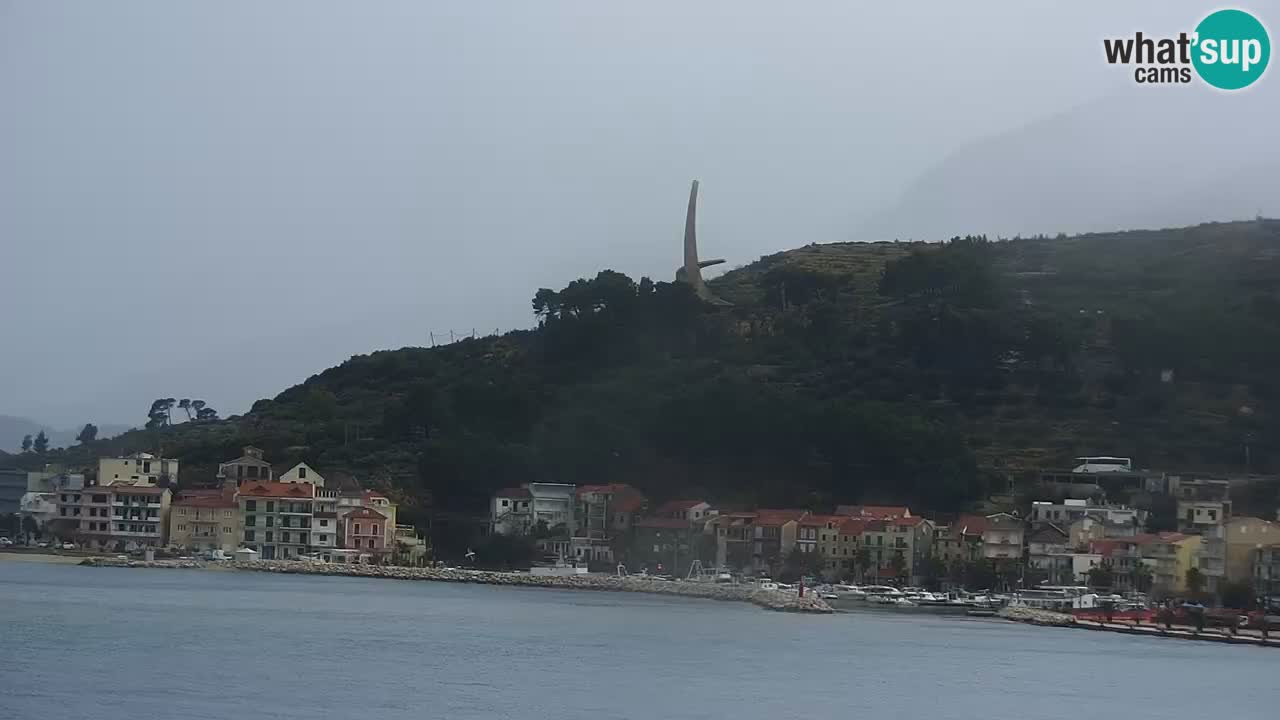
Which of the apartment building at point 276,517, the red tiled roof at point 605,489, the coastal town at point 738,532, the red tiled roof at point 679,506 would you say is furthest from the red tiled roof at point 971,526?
the apartment building at point 276,517

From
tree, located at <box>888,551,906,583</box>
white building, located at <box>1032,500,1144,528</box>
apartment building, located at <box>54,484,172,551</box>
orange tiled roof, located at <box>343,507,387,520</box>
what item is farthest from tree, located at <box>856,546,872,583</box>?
A: apartment building, located at <box>54,484,172,551</box>

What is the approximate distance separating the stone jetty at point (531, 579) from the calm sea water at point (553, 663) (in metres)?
4.05

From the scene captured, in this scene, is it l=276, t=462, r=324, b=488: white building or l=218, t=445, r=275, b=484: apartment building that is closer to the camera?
l=276, t=462, r=324, b=488: white building

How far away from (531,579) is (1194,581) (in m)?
21.8

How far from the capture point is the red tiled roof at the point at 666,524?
68875 millimetres

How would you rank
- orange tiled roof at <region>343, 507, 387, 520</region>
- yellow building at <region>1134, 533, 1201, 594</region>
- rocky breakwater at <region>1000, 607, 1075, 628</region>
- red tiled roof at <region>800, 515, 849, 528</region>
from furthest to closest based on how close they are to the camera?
orange tiled roof at <region>343, 507, 387, 520</region> → red tiled roof at <region>800, 515, 849, 528</region> → yellow building at <region>1134, 533, 1201, 594</region> → rocky breakwater at <region>1000, 607, 1075, 628</region>

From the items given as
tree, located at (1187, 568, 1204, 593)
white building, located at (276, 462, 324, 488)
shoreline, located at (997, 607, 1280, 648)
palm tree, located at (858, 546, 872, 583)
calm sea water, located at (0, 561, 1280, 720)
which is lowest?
calm sea water, located at (0, 561, 1280, 720)

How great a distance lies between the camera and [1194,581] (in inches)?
2376

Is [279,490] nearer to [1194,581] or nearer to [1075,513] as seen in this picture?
[1075,513]

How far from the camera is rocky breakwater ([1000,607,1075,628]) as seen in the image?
183 ft

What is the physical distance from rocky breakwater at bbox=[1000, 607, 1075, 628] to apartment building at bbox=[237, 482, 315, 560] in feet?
88.6

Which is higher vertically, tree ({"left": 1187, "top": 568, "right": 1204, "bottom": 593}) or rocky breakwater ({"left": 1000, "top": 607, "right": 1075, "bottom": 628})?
tree ({"left": 1187, "top": 568, "right": 1204, "bottom": 593})

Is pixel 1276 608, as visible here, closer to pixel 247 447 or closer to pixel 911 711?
pixel 911 711

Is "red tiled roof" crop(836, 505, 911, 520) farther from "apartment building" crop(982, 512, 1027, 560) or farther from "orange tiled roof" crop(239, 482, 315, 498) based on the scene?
"orange tiled roof" crop(239, 482, 315, 498)
